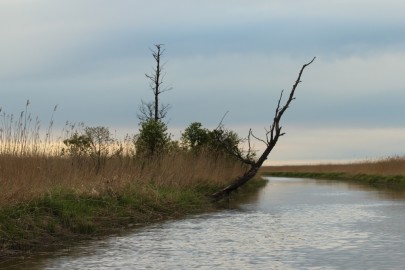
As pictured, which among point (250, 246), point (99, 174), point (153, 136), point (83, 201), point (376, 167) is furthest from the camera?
point (376, 167)

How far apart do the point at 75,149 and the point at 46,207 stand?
6332 millimetres

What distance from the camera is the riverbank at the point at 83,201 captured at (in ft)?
32.1

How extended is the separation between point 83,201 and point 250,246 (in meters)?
4.21

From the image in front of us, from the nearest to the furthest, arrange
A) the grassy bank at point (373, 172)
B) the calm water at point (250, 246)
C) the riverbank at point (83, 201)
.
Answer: the calm water at point (250, 246) < the riverbank at point (83, 201) < the grassy bank at point (373, 172)

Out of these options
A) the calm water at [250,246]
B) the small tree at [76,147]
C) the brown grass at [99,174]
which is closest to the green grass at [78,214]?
the brown grass at [99,174]

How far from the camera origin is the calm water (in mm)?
8219

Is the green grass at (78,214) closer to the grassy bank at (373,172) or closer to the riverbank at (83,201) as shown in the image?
the riverbank at (83,201)

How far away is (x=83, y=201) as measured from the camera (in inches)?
492

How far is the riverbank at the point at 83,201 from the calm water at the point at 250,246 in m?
Result: 0.71

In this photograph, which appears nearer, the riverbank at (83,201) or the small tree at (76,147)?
the riverbank at (83,201)

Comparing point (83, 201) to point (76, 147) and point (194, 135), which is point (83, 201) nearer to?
point (76, 147)

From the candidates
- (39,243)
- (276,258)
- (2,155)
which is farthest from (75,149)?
(276,258)

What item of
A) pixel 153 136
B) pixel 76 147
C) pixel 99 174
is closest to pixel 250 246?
pixel 99 174

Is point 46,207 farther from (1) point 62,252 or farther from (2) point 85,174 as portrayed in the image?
(2) point 85,174
